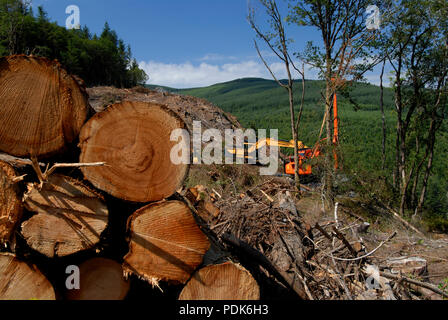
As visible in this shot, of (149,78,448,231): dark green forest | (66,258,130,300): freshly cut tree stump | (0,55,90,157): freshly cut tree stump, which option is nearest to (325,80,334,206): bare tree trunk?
(149,78,448,231): dark green forest

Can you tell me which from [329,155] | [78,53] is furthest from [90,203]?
[78,53]

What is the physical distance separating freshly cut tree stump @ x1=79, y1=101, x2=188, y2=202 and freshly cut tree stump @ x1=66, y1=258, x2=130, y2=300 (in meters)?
0.55

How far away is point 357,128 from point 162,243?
47924 millimetres

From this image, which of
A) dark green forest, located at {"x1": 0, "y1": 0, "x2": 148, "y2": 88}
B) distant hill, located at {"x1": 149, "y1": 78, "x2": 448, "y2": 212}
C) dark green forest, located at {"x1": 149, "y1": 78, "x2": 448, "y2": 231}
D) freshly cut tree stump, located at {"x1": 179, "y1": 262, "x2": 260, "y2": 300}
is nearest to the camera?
freshly cut tree stump, located at {"x1": 179, "y1": 262, "x2": 260, "y2": 300}

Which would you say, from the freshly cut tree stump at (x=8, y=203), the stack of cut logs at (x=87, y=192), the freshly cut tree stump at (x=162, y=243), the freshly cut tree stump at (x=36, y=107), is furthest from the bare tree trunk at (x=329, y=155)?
the freshly cut tree stump at (x=8, y=203)

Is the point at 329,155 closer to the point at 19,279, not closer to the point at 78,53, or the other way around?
the point at 19,279

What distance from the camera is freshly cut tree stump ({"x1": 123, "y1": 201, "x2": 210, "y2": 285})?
246cm

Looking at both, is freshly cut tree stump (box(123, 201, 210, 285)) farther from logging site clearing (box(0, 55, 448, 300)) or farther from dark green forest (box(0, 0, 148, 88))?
dark green forest (box(0, 0, 148, 88))

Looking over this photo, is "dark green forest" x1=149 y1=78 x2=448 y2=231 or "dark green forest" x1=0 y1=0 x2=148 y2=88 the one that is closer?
"dark green forest" x1=149 y1=78 x2=448 y2=231

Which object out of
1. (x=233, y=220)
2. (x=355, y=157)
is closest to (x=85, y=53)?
(x=355, y=157)

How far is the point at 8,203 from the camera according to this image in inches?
88.1
